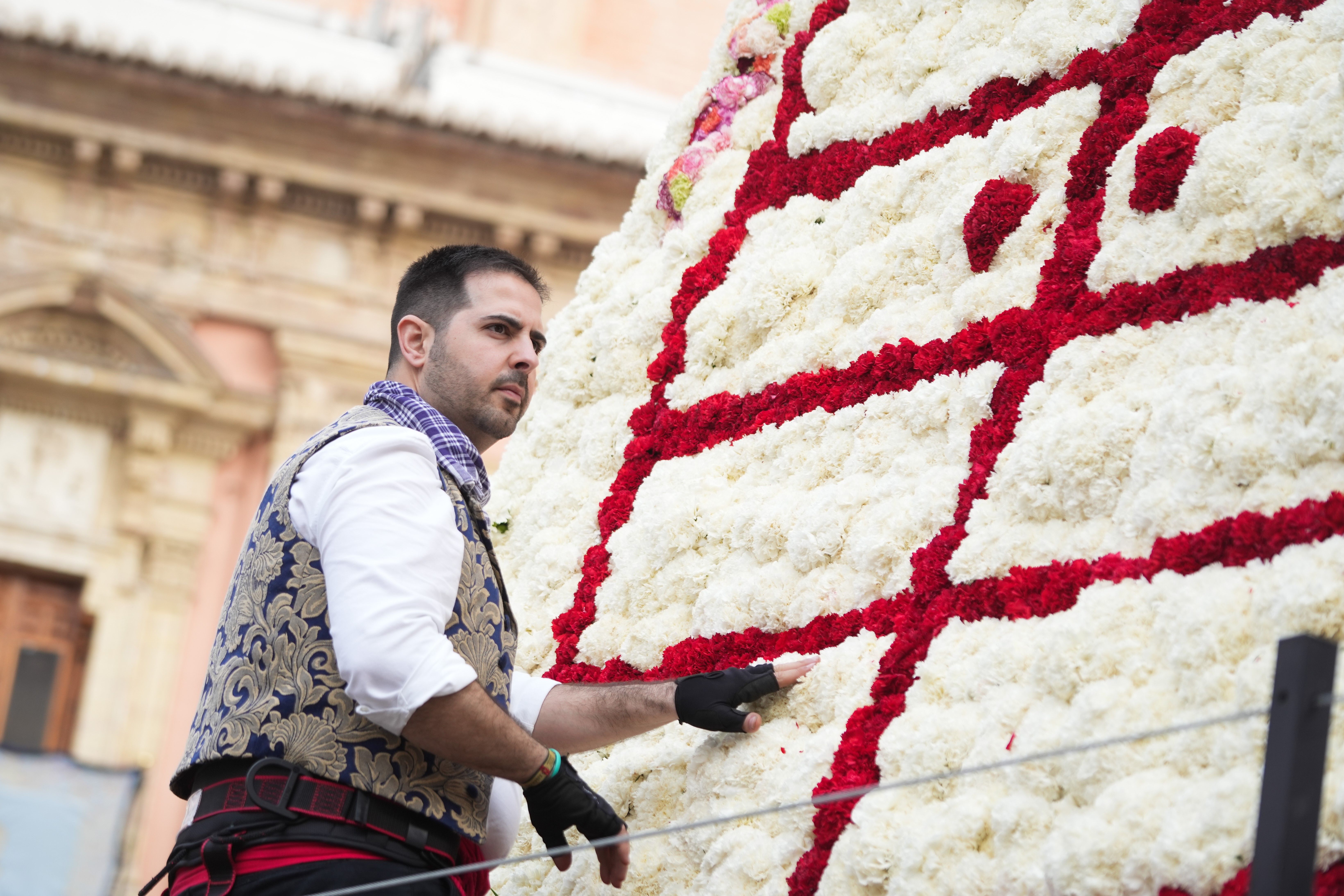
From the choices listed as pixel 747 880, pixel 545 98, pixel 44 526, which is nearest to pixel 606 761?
pixel 747 880

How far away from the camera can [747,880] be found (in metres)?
1.97

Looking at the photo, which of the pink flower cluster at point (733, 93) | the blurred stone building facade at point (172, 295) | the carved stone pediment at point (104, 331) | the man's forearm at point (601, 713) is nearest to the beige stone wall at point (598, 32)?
the blurred stone building facade at point (172, 295)

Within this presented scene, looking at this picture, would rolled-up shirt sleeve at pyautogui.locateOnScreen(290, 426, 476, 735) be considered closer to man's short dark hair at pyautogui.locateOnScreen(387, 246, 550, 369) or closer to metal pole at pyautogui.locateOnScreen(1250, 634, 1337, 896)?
man's short dark hair at pyautogui.locateOnScreen(387, 246, 550, 369)

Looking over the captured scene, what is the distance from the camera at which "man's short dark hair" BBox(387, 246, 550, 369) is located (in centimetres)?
224

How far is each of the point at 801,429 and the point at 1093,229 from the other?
0.59 metres

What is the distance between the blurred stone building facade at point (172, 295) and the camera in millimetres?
8219

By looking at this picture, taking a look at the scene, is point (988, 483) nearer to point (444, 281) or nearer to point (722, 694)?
point (722, 694)

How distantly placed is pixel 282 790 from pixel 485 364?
729 mm

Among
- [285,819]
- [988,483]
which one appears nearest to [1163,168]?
[988,483]

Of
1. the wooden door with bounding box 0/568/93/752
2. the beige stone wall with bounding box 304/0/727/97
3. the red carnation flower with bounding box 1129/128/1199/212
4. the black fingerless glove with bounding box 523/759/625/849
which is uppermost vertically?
the red carnation flower with bounding box 1129/128/1199/212

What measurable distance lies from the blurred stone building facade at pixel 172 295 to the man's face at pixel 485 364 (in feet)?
20.8

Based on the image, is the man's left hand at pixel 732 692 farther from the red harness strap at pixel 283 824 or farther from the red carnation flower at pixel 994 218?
the red carnation flower at pixel 994 218

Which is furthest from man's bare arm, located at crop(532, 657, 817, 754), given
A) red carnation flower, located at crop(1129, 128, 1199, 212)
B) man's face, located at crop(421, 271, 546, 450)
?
red carnation flower, located at crop(1129, 128, 1199, 212)

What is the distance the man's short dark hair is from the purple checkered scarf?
6.2 inches
